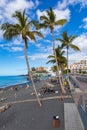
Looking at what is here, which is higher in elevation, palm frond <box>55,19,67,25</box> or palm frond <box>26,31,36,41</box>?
palm frond <box>55,19,67,25</box>

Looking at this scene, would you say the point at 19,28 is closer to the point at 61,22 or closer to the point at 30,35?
Answer: the point at 30,35

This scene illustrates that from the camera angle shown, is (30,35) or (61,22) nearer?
(30,35)

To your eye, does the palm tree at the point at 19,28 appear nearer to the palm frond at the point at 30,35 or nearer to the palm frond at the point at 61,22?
the palm frond at the point at 30,35

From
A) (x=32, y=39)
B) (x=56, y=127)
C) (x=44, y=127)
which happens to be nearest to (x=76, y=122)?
(x=56, y=127)

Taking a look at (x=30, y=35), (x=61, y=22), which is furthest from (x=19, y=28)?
(x=61, y=22)

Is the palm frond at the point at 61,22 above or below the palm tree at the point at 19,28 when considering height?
above

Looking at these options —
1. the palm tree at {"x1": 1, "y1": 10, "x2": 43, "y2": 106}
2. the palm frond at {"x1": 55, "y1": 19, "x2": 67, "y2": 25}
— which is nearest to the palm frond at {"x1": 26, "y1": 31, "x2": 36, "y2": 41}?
the palm tree at {"x1": 1, "y1": 10, "x2": 43, "y2": 106}

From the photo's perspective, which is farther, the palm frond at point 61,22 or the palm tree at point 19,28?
the palm frond at point 61,22

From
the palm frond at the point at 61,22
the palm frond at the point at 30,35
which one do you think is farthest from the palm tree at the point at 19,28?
the palm frond at the point at 61,22

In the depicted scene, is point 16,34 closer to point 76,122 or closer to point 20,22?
point 20,22

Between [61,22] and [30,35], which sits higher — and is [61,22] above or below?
above

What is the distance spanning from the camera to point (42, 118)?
15.3m

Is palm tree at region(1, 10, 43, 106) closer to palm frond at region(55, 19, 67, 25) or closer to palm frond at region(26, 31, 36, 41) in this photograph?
palm frond at region(26, 31, 36, 41)

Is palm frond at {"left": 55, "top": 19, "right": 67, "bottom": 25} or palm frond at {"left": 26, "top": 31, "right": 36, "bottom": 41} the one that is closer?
palm frond at {"left": 26, "top": 31, "right": 36, "bottom": 41}
